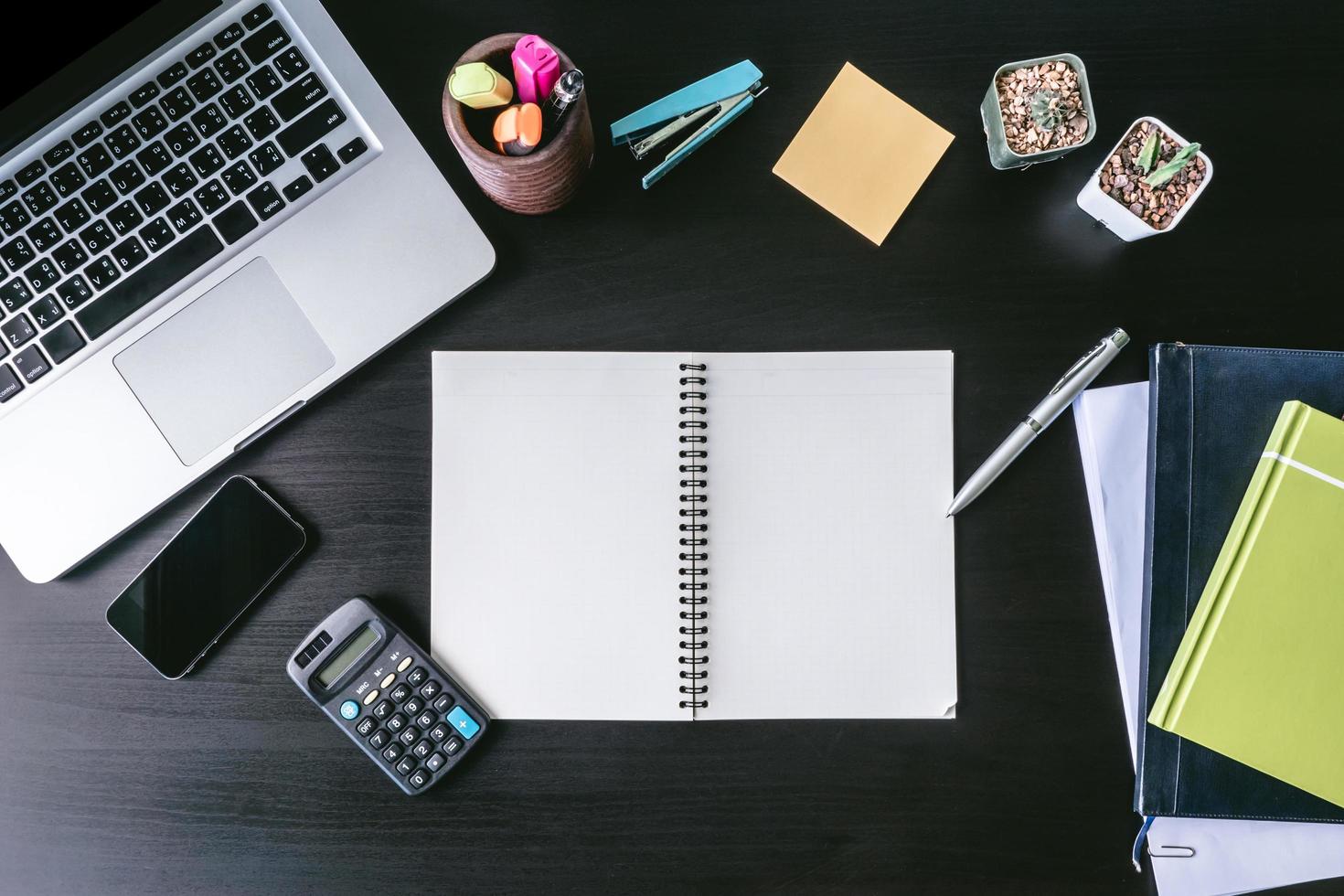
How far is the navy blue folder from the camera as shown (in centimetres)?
69

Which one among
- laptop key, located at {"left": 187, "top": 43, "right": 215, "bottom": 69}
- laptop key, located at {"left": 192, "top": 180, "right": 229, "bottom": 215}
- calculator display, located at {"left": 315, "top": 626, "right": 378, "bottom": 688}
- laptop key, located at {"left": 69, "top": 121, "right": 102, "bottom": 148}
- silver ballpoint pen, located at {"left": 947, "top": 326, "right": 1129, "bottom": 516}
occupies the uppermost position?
laptop key, located at {"left": 187, "top": 43, "right": 215, "bottom": 69}

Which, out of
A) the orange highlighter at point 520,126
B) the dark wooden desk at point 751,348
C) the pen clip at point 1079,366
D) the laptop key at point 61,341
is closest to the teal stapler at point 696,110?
the dark wooden desk at point 751,348

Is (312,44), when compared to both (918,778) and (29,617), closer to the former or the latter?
(29,617)

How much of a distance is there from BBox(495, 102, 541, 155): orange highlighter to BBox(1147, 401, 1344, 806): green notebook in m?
0.61

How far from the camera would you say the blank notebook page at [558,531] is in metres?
0.71

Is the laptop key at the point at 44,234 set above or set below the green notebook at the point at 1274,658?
above

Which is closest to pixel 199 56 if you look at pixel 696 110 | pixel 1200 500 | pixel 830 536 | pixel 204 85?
pixel 204 85

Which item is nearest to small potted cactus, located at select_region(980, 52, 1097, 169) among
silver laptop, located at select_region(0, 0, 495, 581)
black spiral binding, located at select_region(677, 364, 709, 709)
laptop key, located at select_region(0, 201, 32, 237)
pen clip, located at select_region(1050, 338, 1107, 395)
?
pen clip, located at select_region(1050, 338, 1107, 395)

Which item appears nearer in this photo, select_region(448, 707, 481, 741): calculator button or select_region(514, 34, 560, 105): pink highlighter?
select_region(514, 34, 560, 105): pink highlighter

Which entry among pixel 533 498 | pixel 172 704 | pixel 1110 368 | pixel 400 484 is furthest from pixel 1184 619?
pixel 172 704

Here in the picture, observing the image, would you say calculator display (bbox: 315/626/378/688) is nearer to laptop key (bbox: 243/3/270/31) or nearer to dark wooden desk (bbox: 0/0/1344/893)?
dark wooden desk (bbox: 0/0/1344/893)

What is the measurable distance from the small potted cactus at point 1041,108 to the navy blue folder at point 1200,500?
0.18 meters

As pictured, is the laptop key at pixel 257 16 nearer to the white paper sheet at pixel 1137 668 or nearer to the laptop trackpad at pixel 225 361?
the laptop trackpad at pixel 225 361

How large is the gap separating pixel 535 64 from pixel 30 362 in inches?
17.4
